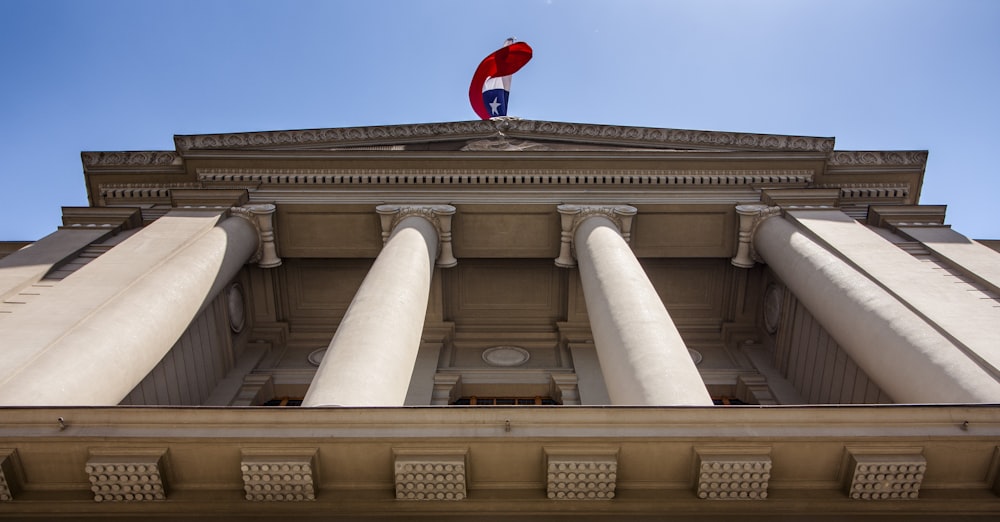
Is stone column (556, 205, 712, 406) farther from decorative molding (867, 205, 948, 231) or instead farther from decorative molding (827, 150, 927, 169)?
decorative molding (827, 150, 927, 169)

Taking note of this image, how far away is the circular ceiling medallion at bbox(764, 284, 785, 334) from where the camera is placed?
17203 millimetres

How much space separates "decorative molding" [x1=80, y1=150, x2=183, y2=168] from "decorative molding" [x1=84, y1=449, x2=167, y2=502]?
13074 millimetres

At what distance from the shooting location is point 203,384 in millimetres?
15398

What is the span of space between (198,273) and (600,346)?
8.21 meters

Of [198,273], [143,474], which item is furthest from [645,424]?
[198,273]

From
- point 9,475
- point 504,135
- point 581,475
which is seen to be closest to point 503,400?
point 504,135

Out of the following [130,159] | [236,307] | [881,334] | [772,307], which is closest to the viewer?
[881,334]

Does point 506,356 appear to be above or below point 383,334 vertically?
below

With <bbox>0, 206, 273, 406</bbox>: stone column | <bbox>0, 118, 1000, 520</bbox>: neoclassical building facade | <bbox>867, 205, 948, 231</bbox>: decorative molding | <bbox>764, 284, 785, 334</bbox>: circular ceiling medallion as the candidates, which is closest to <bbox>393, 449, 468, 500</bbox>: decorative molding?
<bbox>0, 118, 1000, 520</bbox>: neoclassical building facade

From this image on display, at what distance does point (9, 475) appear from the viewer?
22.2 ft

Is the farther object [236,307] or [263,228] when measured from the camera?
[236,307]

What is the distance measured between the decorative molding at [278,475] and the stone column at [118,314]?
11.1 feet

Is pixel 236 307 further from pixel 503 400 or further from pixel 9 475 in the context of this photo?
pixel 9 475

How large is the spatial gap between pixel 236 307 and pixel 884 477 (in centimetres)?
1548
